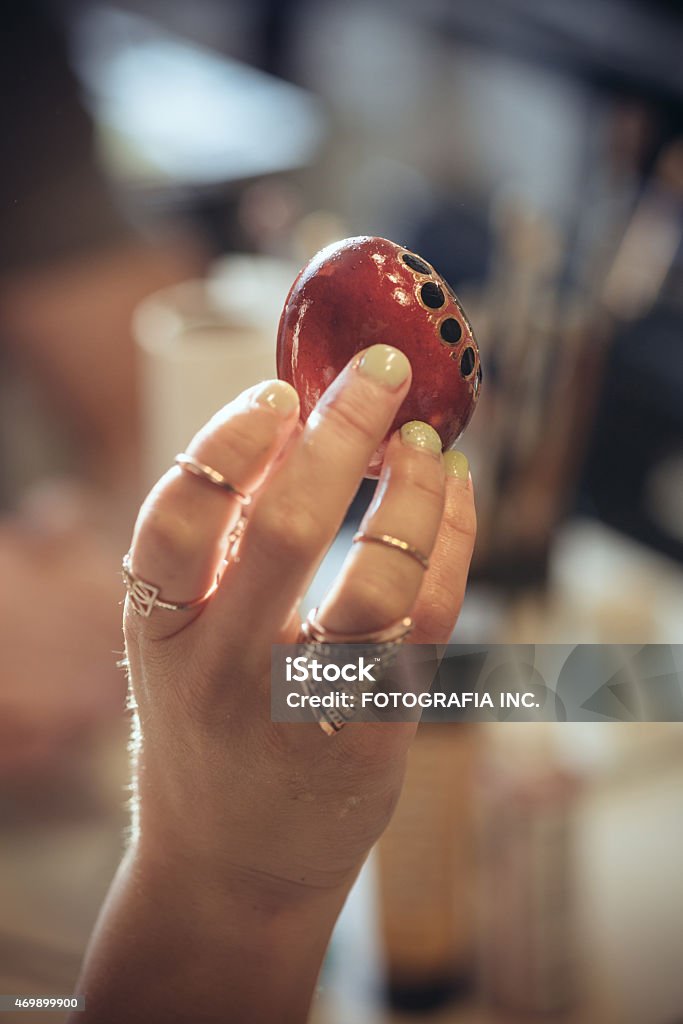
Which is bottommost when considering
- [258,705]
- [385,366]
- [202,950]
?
[202,950]

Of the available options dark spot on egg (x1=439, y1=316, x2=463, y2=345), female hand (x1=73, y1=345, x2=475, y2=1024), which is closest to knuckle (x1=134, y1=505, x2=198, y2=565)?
female hand (x1=73, y1=345, x2=475, y2=1024)

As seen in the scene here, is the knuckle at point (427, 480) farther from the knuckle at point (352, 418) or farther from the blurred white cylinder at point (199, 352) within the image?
the blurred white cylinder at point (199, 352)

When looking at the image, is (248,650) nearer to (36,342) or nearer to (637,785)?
(637,785)

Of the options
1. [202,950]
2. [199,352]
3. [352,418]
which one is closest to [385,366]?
[352,418]

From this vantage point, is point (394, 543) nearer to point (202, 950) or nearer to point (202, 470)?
point (202, 470)

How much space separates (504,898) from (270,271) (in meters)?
0.95

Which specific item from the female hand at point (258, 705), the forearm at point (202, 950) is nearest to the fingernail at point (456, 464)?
the female hand at point (258, 705)

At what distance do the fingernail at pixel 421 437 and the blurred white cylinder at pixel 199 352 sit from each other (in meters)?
0.55

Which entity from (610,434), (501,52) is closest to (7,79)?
(501,52)

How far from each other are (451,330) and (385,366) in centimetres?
4

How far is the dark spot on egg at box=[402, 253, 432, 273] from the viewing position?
35 centimetres

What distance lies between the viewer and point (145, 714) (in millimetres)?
367

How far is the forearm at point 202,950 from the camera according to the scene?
38cm

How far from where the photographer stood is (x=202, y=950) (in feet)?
1.26
